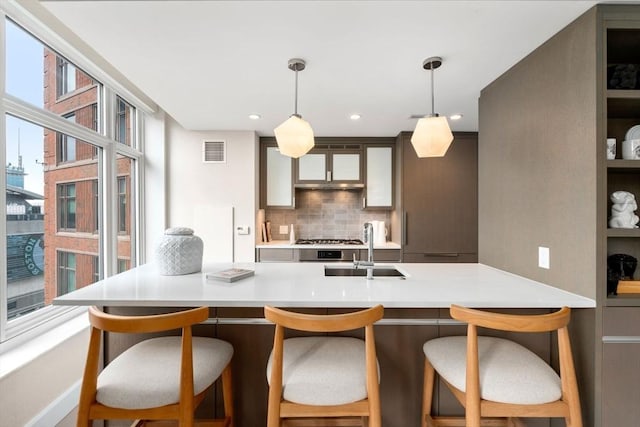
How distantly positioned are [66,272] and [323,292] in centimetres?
201

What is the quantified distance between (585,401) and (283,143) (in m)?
2.07

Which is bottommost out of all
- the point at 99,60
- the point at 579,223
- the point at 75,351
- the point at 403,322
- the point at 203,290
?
the point at 75,351

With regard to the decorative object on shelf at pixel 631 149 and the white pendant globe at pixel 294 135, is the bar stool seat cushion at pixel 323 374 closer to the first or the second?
the white pendant globe at pixel 294 135

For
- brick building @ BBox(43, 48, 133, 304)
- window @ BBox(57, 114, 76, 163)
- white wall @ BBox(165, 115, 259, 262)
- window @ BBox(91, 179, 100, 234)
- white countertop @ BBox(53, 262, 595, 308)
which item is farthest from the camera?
white wall @ BBox(165, 115, 259, 262)

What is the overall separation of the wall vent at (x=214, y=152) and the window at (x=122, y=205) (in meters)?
0.87

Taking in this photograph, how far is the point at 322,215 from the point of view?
4.03m

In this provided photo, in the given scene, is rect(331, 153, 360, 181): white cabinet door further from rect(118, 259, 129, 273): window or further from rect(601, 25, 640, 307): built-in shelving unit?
rect(118, 259, 129, 273): window

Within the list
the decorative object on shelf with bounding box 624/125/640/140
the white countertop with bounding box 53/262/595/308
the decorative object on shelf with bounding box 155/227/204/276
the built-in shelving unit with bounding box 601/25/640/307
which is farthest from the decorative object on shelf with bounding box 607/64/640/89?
the decorative object on shelf with bounding box 155/227/204/276

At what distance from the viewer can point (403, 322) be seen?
150cm

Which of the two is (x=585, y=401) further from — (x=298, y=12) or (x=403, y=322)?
(x=298, y=12)

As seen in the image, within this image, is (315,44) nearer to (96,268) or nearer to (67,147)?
(67,147)

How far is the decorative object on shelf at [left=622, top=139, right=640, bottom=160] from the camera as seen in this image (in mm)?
1391

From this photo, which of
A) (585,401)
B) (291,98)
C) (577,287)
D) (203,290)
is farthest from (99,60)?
(585,401)

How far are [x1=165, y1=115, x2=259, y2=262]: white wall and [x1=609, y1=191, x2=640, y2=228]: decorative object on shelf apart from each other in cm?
303
